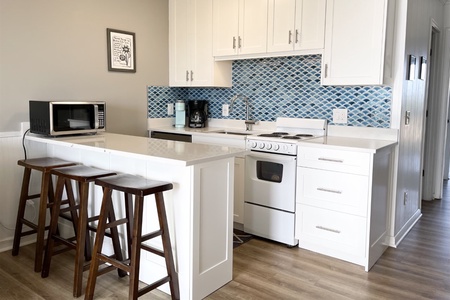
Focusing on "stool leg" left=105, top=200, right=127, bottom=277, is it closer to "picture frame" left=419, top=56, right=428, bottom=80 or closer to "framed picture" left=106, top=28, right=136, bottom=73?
"framed picture" left=106, top=28, right=136, bottom=73

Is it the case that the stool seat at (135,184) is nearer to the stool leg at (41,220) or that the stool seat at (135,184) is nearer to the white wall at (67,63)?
the stool leg at (41,220)

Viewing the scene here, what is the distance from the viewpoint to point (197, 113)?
4.27 meters

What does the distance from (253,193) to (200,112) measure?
52.3 inches

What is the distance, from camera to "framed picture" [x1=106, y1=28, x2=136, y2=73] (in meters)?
3.71

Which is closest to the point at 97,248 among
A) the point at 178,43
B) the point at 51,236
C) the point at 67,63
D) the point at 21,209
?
the point at 51,236

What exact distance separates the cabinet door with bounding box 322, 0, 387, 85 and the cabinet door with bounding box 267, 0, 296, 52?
1.08ft

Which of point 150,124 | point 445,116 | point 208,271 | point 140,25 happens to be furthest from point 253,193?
point 445,116

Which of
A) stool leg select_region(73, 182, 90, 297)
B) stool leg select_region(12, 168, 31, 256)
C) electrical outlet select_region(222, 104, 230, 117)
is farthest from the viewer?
electrical outlet select_region(222, 104, 230, 117)

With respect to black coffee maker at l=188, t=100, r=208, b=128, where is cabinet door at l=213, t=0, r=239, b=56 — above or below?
above

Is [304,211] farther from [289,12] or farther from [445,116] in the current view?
[445,116]

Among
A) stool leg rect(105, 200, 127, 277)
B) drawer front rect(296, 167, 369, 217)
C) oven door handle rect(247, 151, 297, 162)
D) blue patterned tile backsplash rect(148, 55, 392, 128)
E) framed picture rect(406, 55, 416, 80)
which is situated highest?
framed picture rect(406, 55, 416, 80)

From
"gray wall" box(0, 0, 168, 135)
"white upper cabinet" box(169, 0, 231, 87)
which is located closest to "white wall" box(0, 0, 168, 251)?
"gray wall" box(0, 0, 168, 135)

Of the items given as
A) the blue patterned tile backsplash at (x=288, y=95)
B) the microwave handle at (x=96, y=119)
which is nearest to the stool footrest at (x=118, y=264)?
the microwave handle at (x=96, y=119)

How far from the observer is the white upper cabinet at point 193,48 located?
13.0 ft
